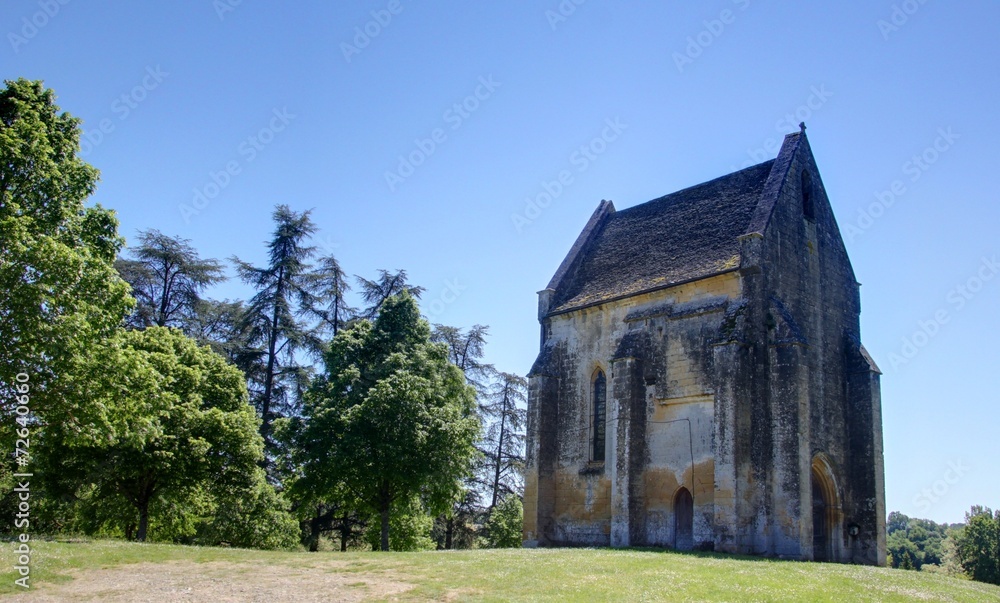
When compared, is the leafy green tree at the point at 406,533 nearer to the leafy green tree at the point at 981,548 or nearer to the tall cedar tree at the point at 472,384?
the tall cedar tree at the point at 472,384

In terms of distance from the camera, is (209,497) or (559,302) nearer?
(209,497)

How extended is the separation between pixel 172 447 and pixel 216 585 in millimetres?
11817

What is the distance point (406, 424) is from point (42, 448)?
11.5 m

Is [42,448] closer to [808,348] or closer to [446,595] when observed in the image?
[446,595]

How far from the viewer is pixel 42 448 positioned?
916 inches

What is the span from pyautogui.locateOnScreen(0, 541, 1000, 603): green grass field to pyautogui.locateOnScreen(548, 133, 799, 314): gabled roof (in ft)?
36.5

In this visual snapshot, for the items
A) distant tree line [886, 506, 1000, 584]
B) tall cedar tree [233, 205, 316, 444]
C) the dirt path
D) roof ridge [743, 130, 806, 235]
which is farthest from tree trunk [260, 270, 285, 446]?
distant tree line [886, 506, 1000, 584]

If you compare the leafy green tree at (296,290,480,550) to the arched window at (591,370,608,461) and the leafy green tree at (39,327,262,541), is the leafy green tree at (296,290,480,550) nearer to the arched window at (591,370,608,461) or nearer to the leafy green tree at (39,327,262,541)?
the leafy green tree at (39,327,262,541)

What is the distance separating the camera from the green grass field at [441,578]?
15.0 meters

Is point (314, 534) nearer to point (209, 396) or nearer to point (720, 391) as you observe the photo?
point (209, 396)

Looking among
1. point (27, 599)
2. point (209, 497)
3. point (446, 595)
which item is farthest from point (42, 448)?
point (446, 595)

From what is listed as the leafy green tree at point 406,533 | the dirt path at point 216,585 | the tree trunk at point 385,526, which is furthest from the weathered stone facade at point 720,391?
the dirt path at point 216,585

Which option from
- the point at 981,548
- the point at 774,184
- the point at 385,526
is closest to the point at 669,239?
the point at 774,184

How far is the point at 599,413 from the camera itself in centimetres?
2995
